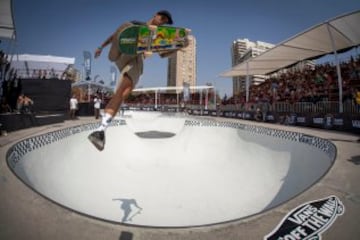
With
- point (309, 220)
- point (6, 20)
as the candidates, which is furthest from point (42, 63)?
point (309, 220)

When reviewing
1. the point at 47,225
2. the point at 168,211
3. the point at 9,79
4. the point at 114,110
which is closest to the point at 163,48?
the point at 114,110

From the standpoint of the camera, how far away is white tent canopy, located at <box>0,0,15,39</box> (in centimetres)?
824

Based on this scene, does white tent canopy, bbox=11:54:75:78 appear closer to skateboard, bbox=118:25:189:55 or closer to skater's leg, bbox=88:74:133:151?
skater's leg, bbox=88:74:133:151

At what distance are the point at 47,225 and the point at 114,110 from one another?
4.21 ft

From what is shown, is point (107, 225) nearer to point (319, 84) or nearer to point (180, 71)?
point (319, 84)

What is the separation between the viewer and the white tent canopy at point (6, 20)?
8.24 meters

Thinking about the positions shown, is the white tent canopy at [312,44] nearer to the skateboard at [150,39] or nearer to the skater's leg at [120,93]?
the skateboard at [150,39]

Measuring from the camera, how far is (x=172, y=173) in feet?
23.8

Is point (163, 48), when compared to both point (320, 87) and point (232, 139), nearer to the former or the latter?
point (232, 139)

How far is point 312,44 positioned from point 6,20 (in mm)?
16489

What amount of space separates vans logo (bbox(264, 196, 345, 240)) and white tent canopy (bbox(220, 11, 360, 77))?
1044 centimetres

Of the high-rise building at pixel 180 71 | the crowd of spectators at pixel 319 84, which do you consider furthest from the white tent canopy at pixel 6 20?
the high-rise building at pixel 180 71

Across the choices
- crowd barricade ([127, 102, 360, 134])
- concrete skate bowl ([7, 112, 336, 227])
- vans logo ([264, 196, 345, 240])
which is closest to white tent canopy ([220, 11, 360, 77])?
crowd barricade ([127, 102, 360, 134])

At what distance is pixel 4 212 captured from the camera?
6.72 ft
